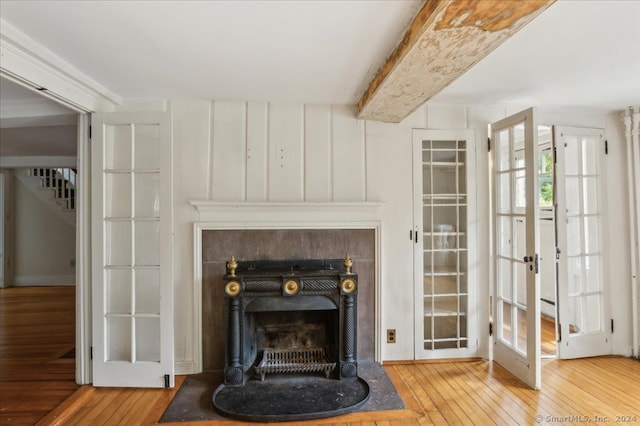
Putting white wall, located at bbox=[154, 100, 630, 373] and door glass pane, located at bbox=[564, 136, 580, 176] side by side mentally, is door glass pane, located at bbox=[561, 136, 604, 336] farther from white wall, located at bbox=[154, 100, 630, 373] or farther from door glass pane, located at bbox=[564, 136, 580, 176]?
white wall, located at bbox=[154, 100, 630, 373]

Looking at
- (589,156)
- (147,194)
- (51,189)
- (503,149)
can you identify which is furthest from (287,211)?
(51,189)

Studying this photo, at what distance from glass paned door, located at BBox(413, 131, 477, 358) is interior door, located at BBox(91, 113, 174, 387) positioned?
86.4 inches

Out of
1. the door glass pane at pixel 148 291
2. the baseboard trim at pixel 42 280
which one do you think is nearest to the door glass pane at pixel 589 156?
the door glass pane at pixel 148 291

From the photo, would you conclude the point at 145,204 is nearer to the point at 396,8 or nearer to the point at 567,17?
the point at 396,8

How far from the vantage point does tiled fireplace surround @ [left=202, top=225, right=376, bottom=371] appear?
2.62 m

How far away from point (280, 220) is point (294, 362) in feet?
3.92

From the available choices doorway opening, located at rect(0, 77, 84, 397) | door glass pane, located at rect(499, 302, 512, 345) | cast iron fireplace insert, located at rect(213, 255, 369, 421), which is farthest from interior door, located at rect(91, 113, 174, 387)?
door glass pane, located at rect(499, 302, 512, 345)

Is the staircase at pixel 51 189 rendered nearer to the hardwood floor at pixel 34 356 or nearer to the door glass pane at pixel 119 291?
the hardwood floor at pixel 34 356

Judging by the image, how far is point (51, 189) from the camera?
5973 mm

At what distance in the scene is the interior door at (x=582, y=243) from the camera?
287cm

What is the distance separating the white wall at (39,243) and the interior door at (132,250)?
4882 mm

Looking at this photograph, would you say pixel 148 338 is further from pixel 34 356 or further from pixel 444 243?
pixel 444 243

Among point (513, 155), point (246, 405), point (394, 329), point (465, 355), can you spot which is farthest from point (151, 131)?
point (465, 355)

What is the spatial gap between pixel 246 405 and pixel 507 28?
2.71m
